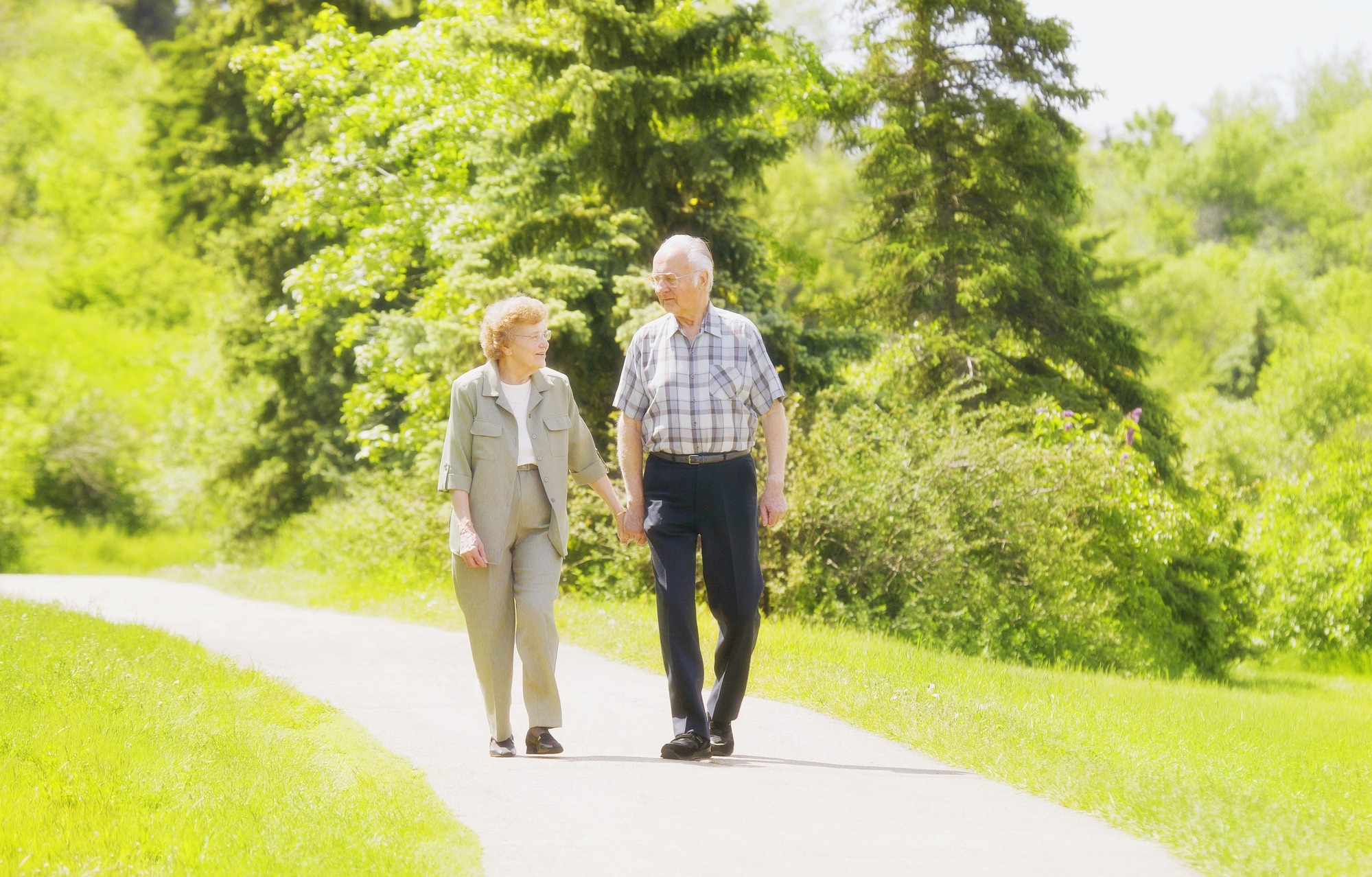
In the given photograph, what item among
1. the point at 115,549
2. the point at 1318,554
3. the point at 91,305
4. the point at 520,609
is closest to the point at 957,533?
the point at 520,609

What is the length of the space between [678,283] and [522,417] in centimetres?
92

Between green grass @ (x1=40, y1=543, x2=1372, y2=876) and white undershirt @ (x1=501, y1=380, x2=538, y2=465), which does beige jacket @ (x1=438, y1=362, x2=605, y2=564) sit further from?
green grass @ (x1=40, y1=543, x2=1372, y2=876)

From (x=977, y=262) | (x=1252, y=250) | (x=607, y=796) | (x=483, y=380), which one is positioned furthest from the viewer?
(x=1252, y=250)

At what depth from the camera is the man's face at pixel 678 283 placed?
6.19m

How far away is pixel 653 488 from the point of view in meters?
6.36

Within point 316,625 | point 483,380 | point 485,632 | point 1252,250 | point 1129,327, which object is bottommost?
point 316,625

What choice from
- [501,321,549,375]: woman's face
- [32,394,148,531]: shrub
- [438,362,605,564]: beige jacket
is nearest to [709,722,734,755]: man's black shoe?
[438,362,605,564]: beige jacket

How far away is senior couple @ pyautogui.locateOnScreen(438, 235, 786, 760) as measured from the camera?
625 centimetres

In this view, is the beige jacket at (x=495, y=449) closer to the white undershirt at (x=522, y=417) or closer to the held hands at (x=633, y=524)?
the white undershirt at (x=522, y=417)

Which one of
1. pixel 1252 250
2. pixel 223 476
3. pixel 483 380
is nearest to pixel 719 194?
pixel 483 380

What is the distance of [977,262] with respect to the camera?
19547 mm

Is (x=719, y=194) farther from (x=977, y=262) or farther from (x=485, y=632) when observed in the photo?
(x=485, y=632)

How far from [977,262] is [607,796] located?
15.2 meters

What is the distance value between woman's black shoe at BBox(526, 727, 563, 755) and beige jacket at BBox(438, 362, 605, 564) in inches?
30.3
